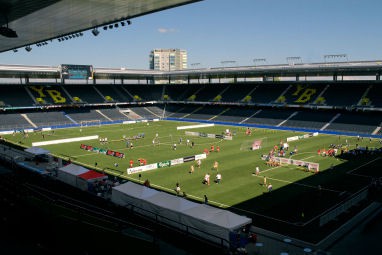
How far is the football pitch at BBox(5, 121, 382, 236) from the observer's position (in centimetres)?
2412

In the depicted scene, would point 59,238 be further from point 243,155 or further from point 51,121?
point 51,121

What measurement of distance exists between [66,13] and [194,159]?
23.6m

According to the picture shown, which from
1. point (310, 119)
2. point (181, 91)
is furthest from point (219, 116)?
point (181, 91)

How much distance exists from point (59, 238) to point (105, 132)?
51339 millimetres

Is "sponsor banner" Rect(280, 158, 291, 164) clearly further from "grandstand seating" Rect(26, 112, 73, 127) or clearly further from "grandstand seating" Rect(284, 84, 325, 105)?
"grandstand seating" Rect(26, 112, 73, 127)

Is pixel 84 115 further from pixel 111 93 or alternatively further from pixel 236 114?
pixel 236 114

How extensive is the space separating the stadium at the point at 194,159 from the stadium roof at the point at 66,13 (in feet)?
5.29

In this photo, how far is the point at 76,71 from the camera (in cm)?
7919

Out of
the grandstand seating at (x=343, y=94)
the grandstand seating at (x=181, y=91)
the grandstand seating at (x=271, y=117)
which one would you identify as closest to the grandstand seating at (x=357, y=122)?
the grandstand seating at (x=343, y=94)

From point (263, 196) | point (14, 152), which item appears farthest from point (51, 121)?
point (263, 196)

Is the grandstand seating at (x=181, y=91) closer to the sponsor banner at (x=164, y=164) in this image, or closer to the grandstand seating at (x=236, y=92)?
the grandstand seating at (x=236, y=92)

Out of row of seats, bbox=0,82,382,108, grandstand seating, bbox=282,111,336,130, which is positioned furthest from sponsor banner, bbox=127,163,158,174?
row of seats, bbox=0,82,382,108

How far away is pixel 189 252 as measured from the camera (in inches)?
576

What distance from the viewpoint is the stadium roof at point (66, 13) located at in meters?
16.1
